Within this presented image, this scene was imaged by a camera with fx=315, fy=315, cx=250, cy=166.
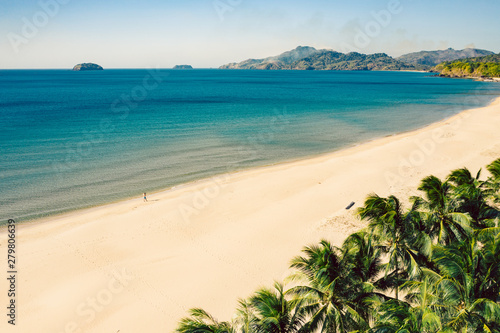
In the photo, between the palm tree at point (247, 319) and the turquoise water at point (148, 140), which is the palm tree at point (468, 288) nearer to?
the palm tree at point (247, 319)

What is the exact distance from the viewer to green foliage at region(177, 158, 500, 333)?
8.54 meters

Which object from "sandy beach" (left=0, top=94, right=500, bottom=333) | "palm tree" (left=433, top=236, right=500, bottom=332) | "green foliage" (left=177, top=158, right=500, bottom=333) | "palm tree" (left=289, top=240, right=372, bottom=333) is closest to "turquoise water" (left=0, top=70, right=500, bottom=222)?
"sandy beach" (left=0, top=94, right=500, bottom=333)

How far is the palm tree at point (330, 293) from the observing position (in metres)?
9.48

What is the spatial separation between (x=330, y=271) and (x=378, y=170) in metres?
25.2

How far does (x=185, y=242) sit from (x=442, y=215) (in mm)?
15060

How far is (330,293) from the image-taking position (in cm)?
973

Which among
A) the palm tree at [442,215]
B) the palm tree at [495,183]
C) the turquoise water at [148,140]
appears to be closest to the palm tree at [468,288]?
the palm tree at [442,215]

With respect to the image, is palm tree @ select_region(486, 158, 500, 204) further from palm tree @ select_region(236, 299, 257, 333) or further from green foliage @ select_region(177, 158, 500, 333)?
palm tree @ select_region(236, 299, 257, 333)

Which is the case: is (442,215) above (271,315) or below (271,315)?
above

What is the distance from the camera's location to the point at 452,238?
12398 mm

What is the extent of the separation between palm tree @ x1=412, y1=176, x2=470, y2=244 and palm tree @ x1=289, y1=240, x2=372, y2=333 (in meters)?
4.48

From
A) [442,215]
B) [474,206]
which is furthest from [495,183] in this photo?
[442,215]

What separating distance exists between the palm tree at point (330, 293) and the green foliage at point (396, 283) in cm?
3

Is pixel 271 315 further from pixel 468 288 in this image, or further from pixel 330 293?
pixel 468 288
